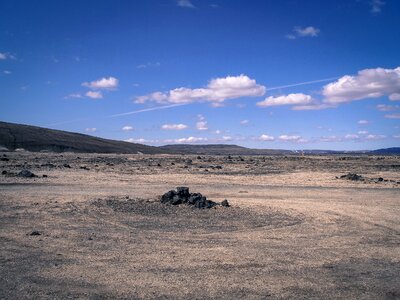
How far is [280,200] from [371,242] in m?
9.49

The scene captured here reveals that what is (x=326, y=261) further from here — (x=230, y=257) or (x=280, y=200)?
(x=280, y=200)

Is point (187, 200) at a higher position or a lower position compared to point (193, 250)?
higher

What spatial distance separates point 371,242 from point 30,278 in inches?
364

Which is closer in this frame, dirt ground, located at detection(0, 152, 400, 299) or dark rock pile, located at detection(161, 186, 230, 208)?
dirt ground, located at detection(0, 152, 400, 299)

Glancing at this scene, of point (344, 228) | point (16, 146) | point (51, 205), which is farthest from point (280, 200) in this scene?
point (16, 146)

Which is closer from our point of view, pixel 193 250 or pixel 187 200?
pixel 193 250

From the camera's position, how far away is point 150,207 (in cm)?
1756

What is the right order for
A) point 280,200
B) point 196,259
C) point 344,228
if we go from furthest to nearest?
point 280,200
point 344,228
point 196,259

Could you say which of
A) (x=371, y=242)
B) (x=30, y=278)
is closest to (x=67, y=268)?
(x=30, y=278)

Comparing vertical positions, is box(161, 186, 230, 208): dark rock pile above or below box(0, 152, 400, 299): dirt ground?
above

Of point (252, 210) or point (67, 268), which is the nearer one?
point (67, 268)

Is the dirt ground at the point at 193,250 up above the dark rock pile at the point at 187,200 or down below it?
below

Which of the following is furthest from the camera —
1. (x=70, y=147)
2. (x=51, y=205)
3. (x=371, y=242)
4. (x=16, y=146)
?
(x=70, y=147)

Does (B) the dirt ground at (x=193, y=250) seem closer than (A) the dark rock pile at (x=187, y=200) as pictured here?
→ Yes
